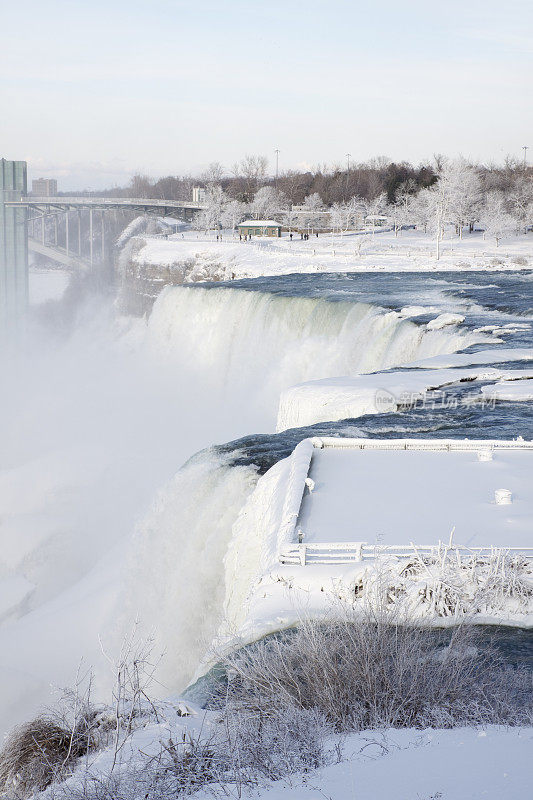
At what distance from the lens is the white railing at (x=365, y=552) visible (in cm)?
784

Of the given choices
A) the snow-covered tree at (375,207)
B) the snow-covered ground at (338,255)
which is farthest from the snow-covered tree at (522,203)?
the snow-covered tree at (375,207)

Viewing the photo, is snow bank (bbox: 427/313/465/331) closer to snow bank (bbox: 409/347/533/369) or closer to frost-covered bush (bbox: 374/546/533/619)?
snow bank (bbox: 409/347/533/369)

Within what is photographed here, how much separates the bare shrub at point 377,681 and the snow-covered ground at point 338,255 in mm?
36199

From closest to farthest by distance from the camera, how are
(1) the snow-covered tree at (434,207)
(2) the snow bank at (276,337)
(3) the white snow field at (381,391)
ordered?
1. (3) the white snow field at (381,391)
2. (2) the snow bank at (276,337)
3. (1) the snow-covered tree at (434,207)

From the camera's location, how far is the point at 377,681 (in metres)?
5.83

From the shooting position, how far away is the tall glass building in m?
60.9

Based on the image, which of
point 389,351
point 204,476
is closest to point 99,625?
point 204,476

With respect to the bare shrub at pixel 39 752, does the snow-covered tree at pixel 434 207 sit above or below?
above

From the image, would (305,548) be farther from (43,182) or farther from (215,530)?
(43,182)

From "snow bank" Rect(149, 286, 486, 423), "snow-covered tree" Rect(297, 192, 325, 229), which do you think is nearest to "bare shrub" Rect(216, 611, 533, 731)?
"snow bank" Rect(149, 286, 486, 423)

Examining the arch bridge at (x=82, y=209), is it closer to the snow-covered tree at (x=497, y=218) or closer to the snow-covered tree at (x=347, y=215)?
the snow-covered tree at (x=347, y=215)

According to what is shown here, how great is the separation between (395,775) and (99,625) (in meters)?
9.25

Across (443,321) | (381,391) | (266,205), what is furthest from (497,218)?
(381,391)

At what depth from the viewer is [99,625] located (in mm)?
13117
